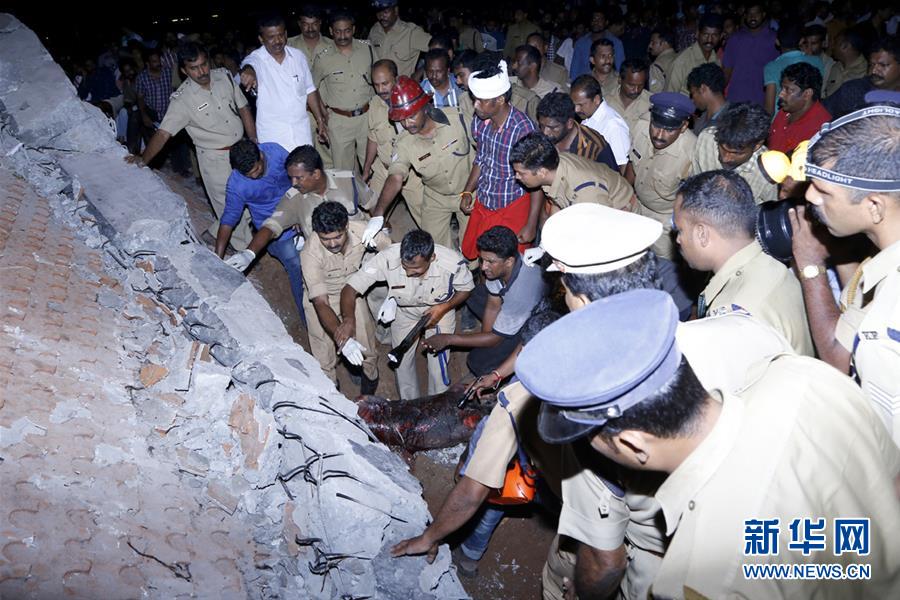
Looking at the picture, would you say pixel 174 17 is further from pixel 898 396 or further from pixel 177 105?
pixel 898 396

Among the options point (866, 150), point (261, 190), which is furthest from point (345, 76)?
point (866, 150)

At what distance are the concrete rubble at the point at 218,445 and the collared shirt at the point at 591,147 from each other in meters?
2.42

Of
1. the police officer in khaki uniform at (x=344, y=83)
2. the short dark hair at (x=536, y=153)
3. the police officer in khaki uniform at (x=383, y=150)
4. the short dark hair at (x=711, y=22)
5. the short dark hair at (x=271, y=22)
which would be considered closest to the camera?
the short dark hair at (x=536, y=153)

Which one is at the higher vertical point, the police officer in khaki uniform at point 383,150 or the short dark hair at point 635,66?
the short dark hair at point 635,66

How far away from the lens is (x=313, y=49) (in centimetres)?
561

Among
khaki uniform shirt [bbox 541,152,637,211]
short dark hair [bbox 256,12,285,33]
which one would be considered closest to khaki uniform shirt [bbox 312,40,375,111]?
short dark hair [bbox 256,12,285,33]

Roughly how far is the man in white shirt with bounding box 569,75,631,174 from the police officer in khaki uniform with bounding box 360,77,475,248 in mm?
915

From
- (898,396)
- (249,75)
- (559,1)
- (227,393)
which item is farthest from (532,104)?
(559,1)

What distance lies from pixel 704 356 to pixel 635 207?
2.31m

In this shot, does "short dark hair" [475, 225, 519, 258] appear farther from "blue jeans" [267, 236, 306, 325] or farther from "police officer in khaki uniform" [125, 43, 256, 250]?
"police officer in khaki uniform" [125, 43, 256, 250]

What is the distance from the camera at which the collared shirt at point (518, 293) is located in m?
3.79

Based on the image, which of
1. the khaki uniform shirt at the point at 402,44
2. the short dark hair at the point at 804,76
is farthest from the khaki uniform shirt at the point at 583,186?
the khaki uniform shirt at the point at 402,44

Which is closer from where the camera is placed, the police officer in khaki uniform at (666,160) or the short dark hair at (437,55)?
the police officer in khaki uniform at (666,160)

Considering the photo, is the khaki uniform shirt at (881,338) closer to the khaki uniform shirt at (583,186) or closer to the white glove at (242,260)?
the khaki uniform shirt at (583,186)
